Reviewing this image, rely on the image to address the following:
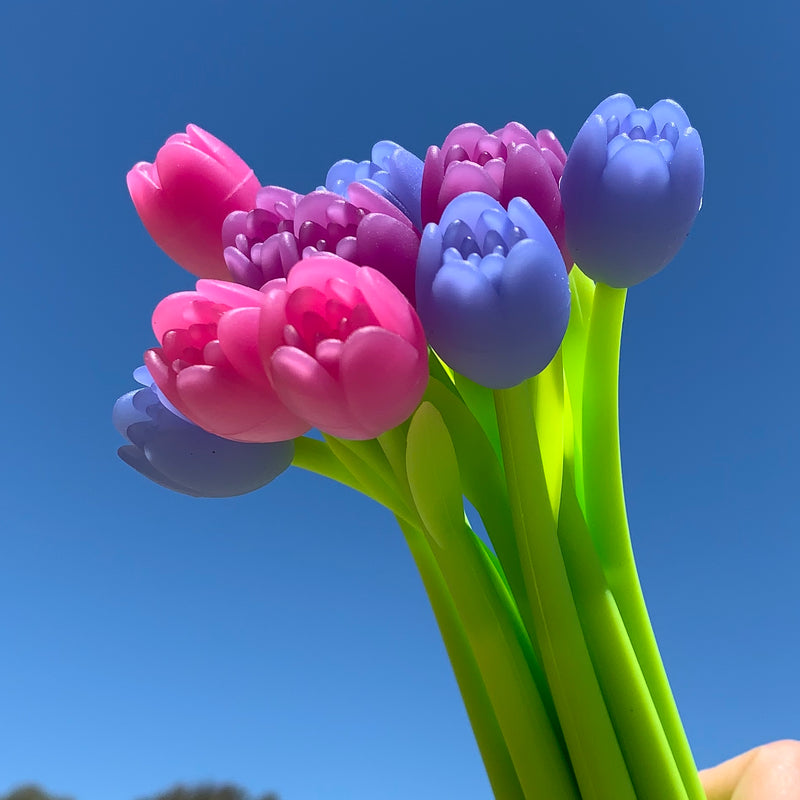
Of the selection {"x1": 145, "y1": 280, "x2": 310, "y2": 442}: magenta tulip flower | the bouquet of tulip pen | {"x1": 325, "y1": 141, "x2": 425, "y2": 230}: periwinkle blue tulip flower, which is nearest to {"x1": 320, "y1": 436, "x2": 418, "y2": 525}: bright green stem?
the bouquet of tulip pen

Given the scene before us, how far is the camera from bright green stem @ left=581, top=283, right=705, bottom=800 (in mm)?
835

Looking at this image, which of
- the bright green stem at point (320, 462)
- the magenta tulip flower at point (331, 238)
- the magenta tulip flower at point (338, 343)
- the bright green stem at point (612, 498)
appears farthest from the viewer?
the bright green stem at point (320, 462)

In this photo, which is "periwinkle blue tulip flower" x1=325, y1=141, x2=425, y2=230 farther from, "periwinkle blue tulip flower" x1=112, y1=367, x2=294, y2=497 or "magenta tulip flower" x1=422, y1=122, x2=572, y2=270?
"periwinkle blue tulip flower" x1=112, y1=367, x2=294, y2=497

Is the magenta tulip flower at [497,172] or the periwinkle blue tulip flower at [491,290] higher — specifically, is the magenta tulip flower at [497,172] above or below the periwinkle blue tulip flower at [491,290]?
above

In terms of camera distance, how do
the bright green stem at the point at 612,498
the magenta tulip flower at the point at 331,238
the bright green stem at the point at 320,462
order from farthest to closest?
the bright green stem at the point at 320,462 → the bright green stem at the point at 612,498 → the magenta tulip flower at the point at 331,238

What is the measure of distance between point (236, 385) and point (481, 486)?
0.29 meters

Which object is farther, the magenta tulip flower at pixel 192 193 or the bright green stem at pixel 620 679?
the magenta tulip flower at pixel 192 193

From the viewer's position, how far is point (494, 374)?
0.67m

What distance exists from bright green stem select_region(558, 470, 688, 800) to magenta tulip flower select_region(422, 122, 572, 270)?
32cm

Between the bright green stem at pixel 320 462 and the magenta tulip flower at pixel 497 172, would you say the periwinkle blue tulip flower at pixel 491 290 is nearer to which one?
the magenta tulip flower at pixel 497 172

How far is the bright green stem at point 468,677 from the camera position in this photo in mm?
859

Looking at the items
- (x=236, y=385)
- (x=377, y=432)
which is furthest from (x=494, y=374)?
(x=236, y=385)

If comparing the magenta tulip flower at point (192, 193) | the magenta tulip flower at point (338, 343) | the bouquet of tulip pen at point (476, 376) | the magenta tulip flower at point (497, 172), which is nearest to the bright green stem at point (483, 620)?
the bouquet of tulip pen at point (476, 376)

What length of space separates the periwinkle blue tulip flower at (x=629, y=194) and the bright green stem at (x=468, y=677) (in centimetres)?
38
